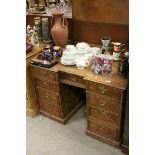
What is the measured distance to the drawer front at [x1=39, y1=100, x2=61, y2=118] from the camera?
2.16m

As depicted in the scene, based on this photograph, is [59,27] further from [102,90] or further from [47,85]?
[102,90]

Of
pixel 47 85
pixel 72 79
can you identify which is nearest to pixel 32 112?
pixel 47 85

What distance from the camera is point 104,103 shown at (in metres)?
1.75

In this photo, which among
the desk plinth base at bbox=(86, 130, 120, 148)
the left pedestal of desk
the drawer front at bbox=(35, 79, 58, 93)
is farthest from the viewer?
the left pedestal of desk

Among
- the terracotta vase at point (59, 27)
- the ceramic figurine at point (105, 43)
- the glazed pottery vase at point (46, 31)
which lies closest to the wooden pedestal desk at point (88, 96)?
the ceramic figurine at point (105, 43)

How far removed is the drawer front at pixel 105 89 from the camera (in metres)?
1.62

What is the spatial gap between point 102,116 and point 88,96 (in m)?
0.22

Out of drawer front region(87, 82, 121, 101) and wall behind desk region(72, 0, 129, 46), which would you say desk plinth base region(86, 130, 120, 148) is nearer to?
drawer front region(87, 82, 121, 101)

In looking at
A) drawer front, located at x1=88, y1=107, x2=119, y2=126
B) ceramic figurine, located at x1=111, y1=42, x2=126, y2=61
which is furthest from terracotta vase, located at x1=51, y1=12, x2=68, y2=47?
drawer front, located at x1=88, y1=107, x2=119, y2=126

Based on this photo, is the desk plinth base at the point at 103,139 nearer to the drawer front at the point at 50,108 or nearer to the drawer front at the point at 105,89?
the drawer front at the point at 50,108
